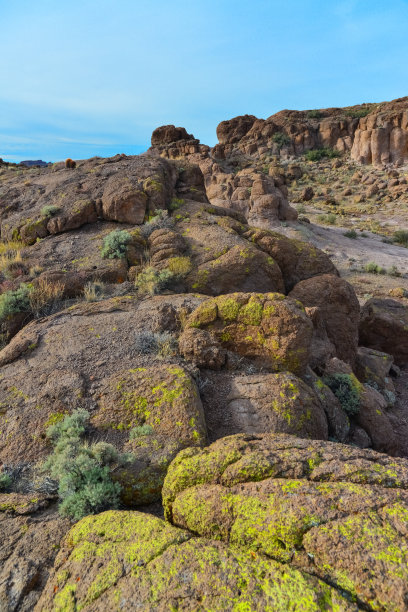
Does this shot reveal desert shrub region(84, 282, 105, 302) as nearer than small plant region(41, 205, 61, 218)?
Yes

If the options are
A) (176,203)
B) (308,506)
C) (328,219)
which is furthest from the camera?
(328,219)

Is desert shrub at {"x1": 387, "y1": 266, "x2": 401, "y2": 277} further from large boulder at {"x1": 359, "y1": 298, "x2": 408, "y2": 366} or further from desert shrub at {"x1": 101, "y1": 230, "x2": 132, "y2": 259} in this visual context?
desert shrub at {"x1": 101, "y1": 230, "x2": 132, "y2": 259}

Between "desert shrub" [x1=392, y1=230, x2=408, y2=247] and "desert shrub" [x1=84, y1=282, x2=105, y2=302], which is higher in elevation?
"desert shrub" [x1=84, y1=282, x2=105, y2=302]

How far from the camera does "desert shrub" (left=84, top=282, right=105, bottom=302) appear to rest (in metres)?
7.18

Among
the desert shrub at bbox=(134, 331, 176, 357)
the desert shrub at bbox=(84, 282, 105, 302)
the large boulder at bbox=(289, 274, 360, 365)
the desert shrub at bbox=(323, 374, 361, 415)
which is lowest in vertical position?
the desert shrub at bbox=(323, 374, 361, 415)

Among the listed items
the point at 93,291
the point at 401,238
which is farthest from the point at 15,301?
the point at 401,238

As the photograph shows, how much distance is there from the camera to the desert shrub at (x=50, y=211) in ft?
33.0

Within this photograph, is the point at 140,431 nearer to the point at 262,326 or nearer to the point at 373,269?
the point at 262,326

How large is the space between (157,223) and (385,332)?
24.2ft

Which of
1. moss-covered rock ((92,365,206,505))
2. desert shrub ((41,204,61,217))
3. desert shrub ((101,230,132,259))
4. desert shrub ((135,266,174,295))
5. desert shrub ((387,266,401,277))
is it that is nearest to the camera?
moss-covered rock ((92,365,206,505))

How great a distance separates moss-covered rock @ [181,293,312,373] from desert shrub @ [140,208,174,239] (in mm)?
4060

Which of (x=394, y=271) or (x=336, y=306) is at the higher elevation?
(x=336, y=306)

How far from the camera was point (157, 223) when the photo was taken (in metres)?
9.39

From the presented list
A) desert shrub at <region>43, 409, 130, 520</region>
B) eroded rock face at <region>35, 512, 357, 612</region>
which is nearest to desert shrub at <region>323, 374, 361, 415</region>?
desert shrub at <region>43, 409, 130, 520</region>
